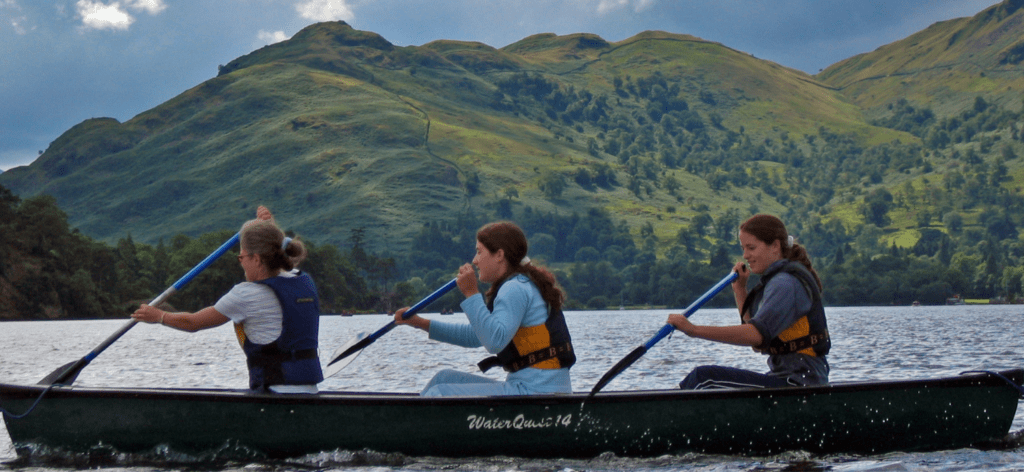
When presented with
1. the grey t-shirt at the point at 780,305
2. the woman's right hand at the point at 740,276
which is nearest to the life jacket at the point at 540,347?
the grey t-shirt at the point at 780,305

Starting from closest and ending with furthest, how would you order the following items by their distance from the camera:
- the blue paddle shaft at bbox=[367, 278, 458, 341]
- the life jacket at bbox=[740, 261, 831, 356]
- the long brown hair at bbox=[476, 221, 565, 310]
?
the long brown hair at bbox=[476, 221, 565, 310] → the life jacket at bbox=[740, 261, 831, 356] → the blue paddle shaft at bbox=[367, 278, 458, 341]

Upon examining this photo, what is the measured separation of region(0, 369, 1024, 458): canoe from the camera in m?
8.39

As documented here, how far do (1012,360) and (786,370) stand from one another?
19014 millimetres

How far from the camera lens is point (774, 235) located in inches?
311

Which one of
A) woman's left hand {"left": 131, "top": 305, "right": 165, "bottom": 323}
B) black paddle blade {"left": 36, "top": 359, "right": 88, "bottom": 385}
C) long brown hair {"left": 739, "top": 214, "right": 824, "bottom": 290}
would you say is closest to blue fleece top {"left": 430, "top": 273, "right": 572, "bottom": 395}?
long brown hair {"left": 739, "top": 214, "right": 824, "bottom": 290}

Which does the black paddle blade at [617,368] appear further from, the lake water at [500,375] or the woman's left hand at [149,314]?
the woman's left hand at [149,314]

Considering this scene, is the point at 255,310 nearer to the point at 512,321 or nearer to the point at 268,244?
the point at 268,244

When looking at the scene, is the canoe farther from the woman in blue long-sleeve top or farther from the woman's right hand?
the woman's right hand

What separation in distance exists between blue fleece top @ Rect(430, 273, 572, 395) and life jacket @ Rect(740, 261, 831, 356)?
5.73 feet

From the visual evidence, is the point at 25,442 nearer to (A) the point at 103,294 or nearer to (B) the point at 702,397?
(B) the point at 702,397

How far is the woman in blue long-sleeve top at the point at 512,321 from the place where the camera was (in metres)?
7.29

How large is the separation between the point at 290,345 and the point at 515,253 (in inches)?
82.1

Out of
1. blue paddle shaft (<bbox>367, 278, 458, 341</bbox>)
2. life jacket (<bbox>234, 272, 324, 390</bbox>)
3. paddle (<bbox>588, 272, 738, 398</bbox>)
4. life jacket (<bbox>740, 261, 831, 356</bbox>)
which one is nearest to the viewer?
life jacket (<bbox>740, 261, 831, 356</bbox>)

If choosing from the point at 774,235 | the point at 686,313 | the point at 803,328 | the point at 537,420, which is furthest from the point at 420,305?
the point at 803,328
